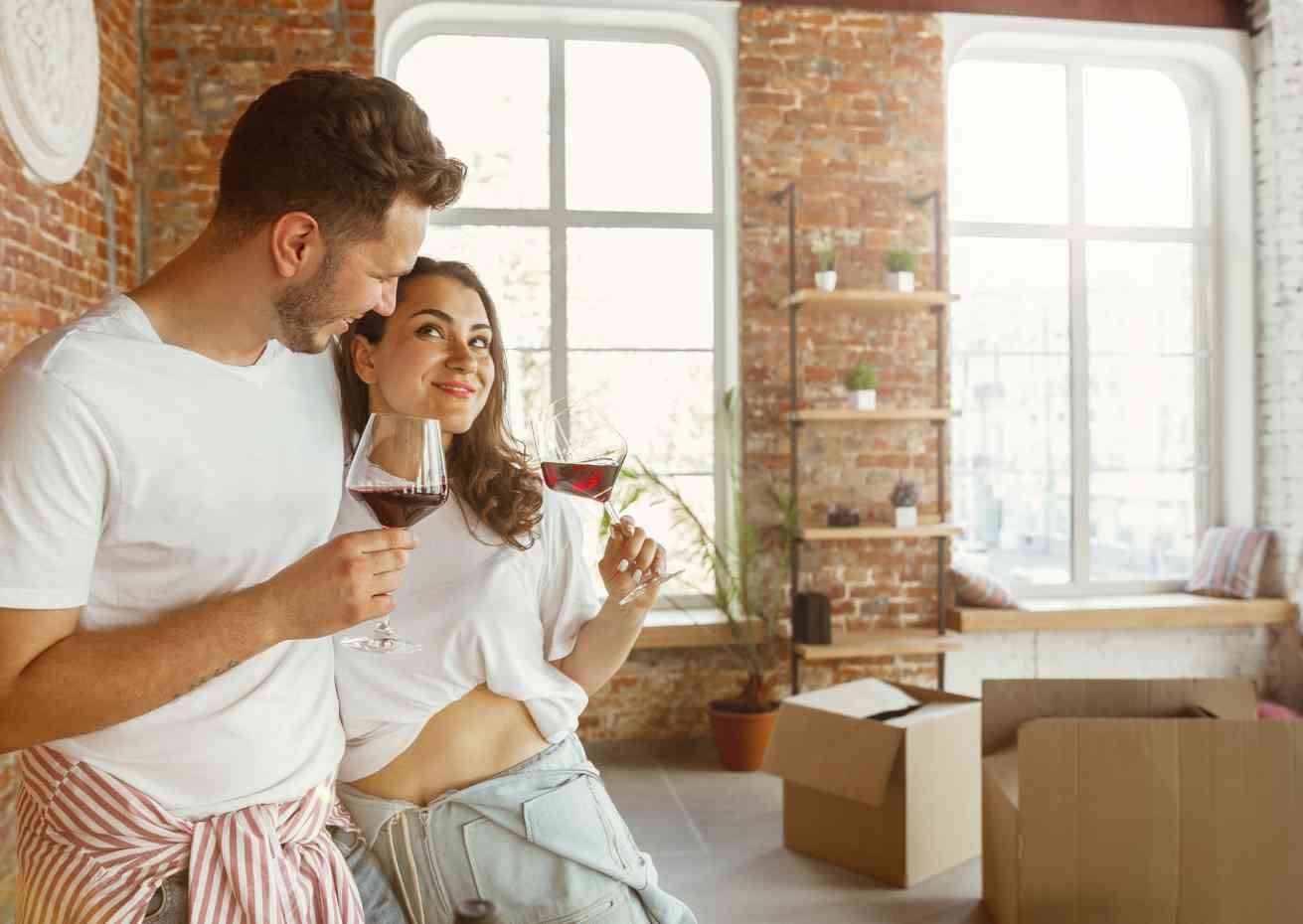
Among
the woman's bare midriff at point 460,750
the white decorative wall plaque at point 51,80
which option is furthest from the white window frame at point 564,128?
the woman's bare midriff at point 460,750

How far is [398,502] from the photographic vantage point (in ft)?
3.47

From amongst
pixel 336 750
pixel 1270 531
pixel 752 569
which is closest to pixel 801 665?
pixel 752 569

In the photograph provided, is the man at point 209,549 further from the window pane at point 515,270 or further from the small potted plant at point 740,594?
the window pane at point 515,270

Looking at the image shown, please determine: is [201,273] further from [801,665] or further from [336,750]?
[801,665]

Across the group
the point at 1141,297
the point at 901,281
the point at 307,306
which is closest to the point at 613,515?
the point at 307,306

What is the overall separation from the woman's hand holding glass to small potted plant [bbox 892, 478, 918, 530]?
3.05 meters

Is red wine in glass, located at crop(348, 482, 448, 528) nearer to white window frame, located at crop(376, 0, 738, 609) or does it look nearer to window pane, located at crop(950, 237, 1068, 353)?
white window frame, located at crop(376, 0, 738, 609)

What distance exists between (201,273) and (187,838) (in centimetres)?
60

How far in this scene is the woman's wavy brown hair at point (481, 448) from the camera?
4.60ft

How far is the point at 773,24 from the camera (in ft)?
14.3

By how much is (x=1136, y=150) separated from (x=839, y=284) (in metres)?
2.02

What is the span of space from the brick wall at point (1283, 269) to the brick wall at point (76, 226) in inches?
202

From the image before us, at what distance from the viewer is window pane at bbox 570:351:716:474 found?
15.0 feet

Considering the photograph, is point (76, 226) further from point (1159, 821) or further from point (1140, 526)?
point (1140, 526)
